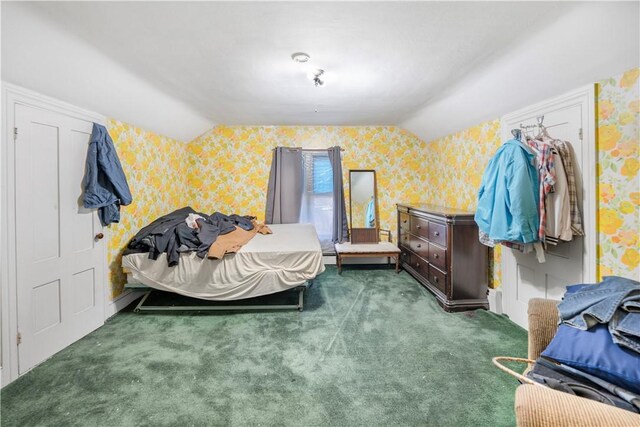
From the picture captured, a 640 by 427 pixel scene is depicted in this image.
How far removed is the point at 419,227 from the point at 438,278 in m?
0.79

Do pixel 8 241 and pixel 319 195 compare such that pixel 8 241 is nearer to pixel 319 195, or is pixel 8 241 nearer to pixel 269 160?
pixel 269 160

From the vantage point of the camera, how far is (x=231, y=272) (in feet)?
9.39

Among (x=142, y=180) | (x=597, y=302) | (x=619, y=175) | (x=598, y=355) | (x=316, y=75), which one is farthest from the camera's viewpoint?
(x=142, y=180)

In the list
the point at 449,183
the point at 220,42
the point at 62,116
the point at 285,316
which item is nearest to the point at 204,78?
the point at 220,42

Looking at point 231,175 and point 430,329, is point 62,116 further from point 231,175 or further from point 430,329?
point 430,329

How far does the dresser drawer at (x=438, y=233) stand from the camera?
313 cm

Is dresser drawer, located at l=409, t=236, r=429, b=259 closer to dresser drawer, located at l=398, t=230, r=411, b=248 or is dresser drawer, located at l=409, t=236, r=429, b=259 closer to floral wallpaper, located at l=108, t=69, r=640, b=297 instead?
dresser drawer, located at l=398, t=230, r=411, b=248

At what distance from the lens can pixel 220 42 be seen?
2021 mm

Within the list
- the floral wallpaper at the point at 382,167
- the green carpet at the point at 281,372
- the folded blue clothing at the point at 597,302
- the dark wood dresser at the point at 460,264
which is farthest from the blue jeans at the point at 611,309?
the dark wood dresser at the point at 460,264

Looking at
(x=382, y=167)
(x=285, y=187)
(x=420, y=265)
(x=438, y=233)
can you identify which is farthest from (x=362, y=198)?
(x=438, y=233)

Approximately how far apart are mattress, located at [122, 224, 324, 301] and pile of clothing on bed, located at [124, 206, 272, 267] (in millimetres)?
72

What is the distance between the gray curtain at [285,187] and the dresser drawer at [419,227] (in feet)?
6.07

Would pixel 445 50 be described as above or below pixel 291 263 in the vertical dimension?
above

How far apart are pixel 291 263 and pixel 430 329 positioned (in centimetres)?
150
